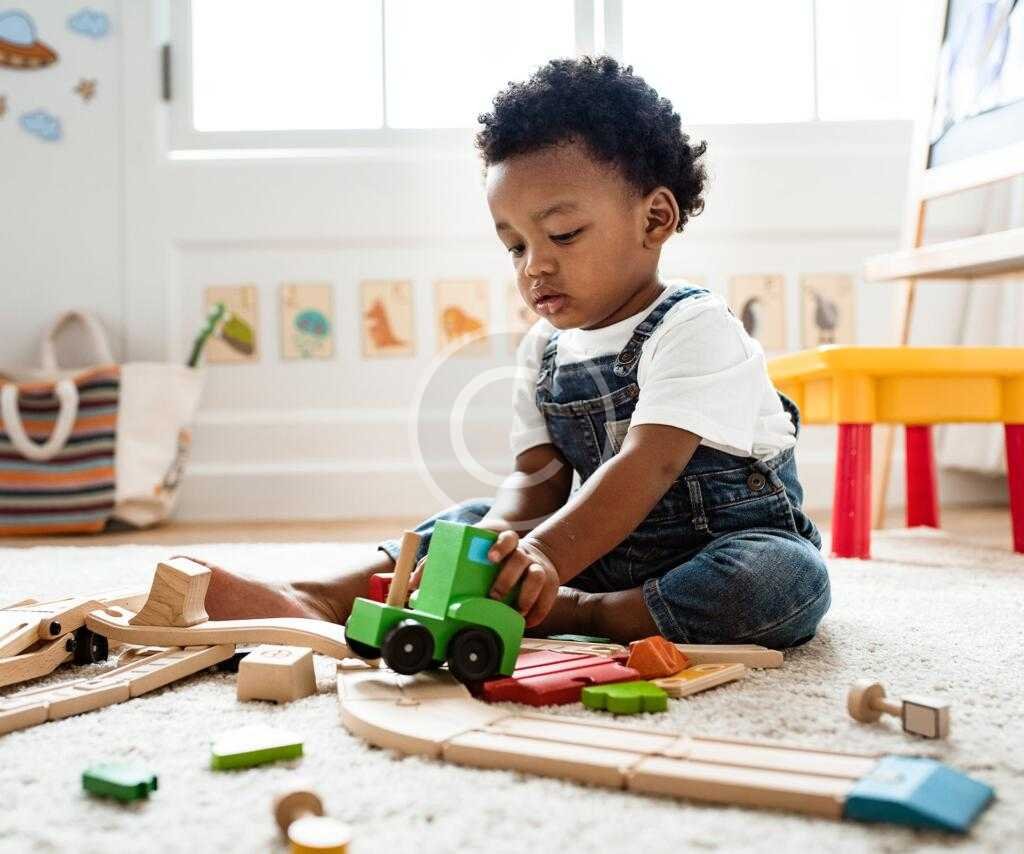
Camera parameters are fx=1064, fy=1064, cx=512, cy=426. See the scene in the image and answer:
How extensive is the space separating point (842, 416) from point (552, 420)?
1.69ft

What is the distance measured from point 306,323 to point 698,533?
1.33m

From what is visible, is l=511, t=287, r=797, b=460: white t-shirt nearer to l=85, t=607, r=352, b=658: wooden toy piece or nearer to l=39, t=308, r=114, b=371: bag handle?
l=85, t=607, r=352, b=658: wooden toy piece

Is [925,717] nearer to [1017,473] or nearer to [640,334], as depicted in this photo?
[640,334]

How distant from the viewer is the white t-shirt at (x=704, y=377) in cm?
80

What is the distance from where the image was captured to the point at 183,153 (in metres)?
2.07

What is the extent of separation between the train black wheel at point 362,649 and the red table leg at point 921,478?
4.06 feet

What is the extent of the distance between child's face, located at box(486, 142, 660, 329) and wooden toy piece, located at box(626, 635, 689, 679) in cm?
32

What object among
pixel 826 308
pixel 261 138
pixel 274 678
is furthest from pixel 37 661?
pixel 826 308

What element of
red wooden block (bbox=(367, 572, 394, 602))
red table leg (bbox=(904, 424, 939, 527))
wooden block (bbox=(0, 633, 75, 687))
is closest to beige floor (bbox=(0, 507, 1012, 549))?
red table leg (bbox=(904, 424, 939, 527))

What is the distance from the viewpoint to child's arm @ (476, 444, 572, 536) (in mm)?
973

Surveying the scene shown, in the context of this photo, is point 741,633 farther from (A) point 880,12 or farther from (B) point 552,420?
(A) point 880,12

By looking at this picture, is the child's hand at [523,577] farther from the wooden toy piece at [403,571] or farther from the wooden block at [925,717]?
the wooden block at [925,717]

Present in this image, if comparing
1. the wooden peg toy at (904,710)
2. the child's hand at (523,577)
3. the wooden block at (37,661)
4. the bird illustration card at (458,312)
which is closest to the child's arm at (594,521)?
the child's hand at (523,577)

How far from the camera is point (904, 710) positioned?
55 centimetres
